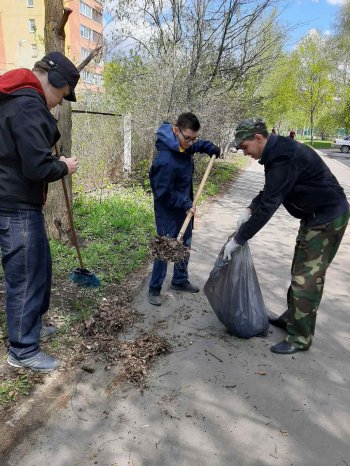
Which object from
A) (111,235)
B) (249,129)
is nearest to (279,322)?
(249,129)

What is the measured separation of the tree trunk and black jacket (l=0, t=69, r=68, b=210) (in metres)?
2.25

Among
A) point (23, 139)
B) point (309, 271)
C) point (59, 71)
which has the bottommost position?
point (309, 271)

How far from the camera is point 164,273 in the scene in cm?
363

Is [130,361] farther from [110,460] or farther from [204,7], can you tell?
[204,7]

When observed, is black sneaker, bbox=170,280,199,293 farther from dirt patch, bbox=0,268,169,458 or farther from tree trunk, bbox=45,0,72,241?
tree trunk, bbox=45,0,72,241

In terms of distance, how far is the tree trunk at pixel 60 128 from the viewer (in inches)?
162

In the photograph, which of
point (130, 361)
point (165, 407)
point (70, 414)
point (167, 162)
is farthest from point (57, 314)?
point (167, 162)

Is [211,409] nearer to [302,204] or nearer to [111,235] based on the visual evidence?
[302,204]

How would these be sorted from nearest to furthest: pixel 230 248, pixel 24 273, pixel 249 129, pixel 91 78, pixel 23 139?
pixel 23 139 → pixel 24 273 → pixel 249 129 → pixel 230 248 → pixel 91 78

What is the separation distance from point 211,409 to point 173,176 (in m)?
1.86

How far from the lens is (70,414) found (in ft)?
7.53

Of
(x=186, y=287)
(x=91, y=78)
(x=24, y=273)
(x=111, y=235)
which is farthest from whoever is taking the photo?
(x=91, y=78)

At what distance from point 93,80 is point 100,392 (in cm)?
775

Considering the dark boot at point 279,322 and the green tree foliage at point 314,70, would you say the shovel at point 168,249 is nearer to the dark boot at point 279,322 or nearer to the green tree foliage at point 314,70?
the dark boot at point 279,322
